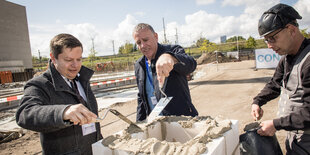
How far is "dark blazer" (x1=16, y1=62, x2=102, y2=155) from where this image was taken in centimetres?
148

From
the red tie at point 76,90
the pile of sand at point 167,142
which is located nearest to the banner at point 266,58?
the pile of sand at point 167,142

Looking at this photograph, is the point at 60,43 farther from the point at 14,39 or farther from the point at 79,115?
the point at 14,39

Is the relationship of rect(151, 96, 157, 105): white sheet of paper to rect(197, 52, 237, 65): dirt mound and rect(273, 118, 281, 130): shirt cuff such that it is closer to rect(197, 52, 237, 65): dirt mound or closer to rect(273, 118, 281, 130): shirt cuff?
rect(273, 118, 281, 130): shirt cuff

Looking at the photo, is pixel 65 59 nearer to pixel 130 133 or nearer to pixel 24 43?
pixel 130 133

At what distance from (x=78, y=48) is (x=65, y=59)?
17 centimetres

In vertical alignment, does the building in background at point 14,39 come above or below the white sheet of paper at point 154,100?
above

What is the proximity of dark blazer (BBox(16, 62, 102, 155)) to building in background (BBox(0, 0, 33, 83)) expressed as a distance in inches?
1190

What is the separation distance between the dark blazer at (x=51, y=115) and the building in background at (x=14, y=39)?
30218 millimetres

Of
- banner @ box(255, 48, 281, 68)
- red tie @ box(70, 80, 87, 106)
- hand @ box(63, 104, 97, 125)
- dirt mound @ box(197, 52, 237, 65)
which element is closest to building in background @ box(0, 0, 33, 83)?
dirt mound @ box(197, 52, 237, 65)

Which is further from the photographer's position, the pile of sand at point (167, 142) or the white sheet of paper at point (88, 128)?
the white sheet of paper at point (88, 128)

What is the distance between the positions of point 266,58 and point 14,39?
3530cm

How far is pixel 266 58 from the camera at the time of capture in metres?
14.9

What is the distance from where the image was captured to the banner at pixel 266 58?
14235 millimetres

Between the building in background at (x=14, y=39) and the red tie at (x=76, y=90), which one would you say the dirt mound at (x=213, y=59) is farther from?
the red tie at (x=76, y=90)
